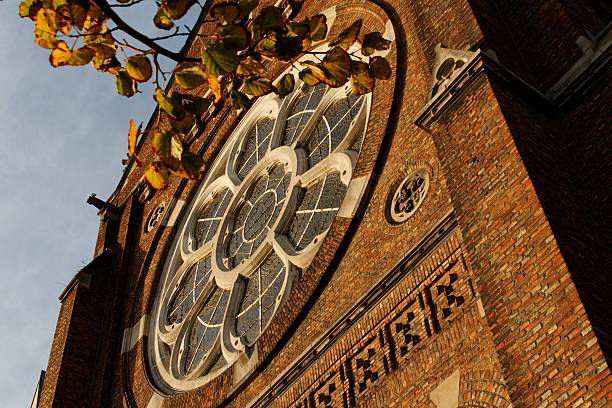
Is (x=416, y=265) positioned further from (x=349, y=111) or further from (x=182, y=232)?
(x=182, y=232)

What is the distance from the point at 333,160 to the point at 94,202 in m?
8.13

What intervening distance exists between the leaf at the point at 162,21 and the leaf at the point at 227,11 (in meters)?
0.29

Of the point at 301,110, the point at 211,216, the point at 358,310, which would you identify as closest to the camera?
the point at 358,310

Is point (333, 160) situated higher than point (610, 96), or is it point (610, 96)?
point (333, 160)

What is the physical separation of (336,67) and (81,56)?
1800 millimetres

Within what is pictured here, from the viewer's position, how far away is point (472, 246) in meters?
7.48

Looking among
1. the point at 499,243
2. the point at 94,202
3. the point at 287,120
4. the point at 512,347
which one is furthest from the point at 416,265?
the point at 94,202

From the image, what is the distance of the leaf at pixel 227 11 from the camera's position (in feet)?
20.1

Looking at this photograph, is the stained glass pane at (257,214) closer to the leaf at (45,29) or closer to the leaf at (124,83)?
the leaf at (124,83)

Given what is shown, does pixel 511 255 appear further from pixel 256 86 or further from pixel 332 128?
pixel 332 128

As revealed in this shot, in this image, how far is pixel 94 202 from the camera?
18.3 m

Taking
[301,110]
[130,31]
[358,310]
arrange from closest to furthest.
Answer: [130,31]
[358,310]
[301,110]

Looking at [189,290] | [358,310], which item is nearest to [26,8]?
[358,310]

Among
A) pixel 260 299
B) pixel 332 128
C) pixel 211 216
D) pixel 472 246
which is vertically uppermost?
pixel 211 216
